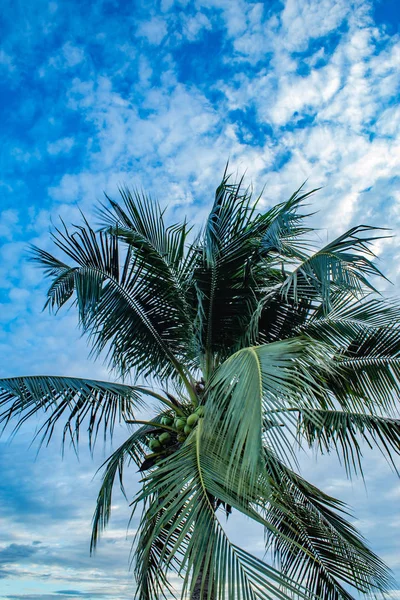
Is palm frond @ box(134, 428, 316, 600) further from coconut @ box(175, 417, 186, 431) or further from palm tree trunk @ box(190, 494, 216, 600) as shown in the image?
coconut @ box(175, 417, 186, 431)

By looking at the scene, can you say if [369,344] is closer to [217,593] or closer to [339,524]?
[339,524]

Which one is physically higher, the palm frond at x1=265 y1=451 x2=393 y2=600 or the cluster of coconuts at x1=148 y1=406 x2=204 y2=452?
the cluster of coconuts at x1=148 y1=406 x2=204 y2=452

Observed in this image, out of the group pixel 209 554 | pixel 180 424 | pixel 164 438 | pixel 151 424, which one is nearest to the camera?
pixel 209 554

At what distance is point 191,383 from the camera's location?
5.75m

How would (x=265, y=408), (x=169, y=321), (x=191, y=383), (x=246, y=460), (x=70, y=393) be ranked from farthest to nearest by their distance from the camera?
1. (x=169, y=321)
2. (x=191, y=383)
3. (x=70, y=393)
4. (x=265, y=408)
5. (x=246, y=460)

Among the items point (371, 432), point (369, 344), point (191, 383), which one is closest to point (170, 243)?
point (191, 383)

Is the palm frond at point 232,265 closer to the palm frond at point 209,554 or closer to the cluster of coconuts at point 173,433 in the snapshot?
the cluster of coconuts at point 173,433

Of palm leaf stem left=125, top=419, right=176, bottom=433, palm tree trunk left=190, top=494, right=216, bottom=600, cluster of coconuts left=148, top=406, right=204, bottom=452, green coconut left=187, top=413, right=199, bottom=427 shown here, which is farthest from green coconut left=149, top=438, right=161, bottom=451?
palm tree trunk left=190, top=494, right=216, bottom=600

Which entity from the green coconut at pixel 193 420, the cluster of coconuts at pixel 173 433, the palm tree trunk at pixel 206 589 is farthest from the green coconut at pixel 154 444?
the palm tree trunk at pixel 206 589

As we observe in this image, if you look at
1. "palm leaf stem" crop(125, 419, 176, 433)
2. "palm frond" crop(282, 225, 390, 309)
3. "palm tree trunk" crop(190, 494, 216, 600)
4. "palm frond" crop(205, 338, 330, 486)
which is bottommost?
"palm tree trunk" crop(190, 494, 216, 600)

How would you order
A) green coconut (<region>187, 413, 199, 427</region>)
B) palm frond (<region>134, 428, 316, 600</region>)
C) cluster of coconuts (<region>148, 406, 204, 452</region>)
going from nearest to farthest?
palm frond (<region>134, 428, 316, 600</region>) → green coconut (<region>187, 413, 199, 427</region>) → cluster of coconuts (<region>148, 406, 204, 452</region>)

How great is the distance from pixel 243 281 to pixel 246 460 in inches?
120

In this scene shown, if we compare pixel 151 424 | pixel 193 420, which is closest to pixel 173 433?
pixel 151 424

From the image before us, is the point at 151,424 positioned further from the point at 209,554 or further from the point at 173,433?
the point at 209,554
